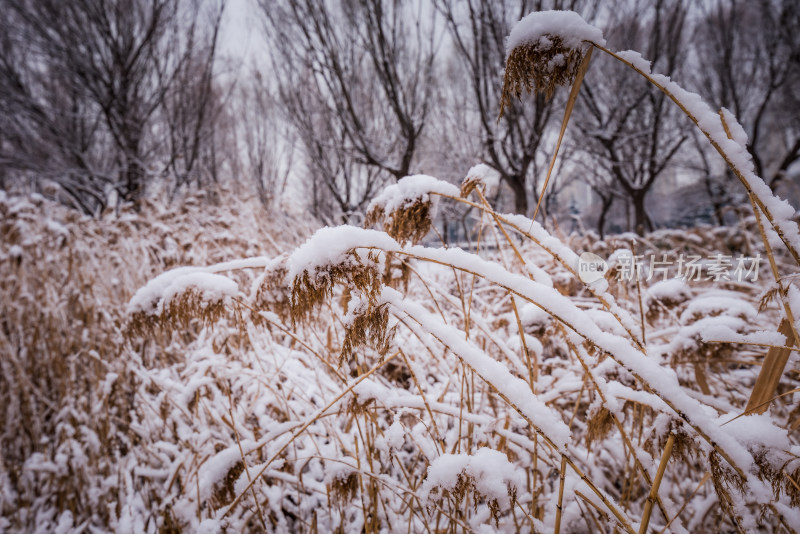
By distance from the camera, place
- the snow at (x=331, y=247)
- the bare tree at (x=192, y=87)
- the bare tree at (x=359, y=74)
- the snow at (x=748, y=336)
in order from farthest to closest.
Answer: the bare tree at (x=192, y=87) → the bare tree at (x=359, y=74) → the snow at (x=748, y=336) → the snow at (x=331, y=247)

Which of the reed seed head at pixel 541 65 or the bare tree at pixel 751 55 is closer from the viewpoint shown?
the reed seed head at pixel 541 65

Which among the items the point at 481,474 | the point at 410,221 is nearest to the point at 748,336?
the point at 481,474

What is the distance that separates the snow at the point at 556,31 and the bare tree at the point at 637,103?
5.35 metres

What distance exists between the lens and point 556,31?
550mm

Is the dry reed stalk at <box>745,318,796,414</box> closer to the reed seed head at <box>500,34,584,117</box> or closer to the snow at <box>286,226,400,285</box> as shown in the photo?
the reed seed head at <box>500,34,584,117</box>

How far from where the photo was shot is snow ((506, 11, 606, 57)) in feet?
1.81

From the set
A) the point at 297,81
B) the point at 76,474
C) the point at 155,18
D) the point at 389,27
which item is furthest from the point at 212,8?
the point at 76,474

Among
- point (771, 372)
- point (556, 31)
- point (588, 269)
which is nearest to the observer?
point (556, 31)

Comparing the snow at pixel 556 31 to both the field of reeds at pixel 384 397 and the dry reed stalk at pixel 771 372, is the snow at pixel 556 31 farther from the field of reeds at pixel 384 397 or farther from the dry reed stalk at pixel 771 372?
the dry reed stalk at pixel 771 372

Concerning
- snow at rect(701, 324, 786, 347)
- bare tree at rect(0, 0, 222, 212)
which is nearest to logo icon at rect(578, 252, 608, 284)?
snow at rect(701, 324, 786, 347)

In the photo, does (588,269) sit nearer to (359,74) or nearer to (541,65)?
(541,65)

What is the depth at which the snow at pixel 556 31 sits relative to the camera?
550 mm

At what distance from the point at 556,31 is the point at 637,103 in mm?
7519

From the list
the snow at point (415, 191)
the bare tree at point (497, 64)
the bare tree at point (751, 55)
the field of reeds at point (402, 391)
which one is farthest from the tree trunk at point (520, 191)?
the snow at point (415, 191)
